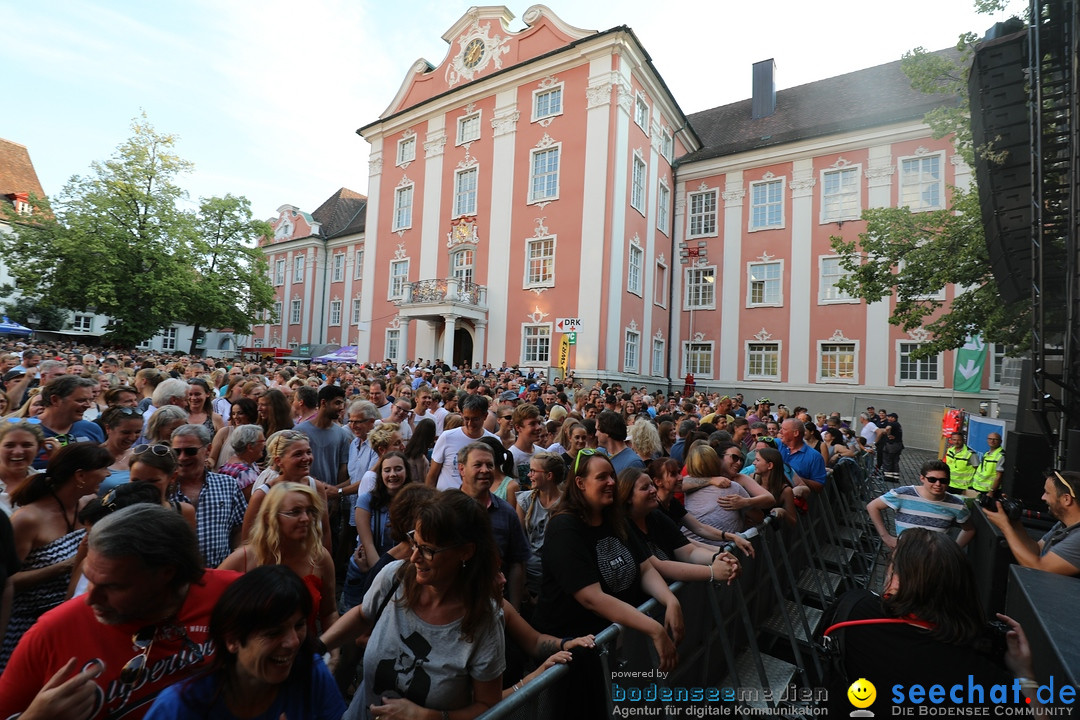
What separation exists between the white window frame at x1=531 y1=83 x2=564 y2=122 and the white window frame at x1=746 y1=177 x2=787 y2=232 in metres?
10.5

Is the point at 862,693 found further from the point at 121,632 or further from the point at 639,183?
the point at 639,183

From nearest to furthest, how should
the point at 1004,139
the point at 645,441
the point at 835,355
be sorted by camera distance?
the point at 645,441 → the point at 1004,139 → the point at 835,355

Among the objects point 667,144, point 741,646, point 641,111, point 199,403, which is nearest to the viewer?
point 741,646

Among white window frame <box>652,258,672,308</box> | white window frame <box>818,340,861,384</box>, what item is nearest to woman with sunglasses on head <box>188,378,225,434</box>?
white window frame <box>652,258,672,308</box>

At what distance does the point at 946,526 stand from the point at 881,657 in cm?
382

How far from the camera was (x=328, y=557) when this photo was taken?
2686 millimetres

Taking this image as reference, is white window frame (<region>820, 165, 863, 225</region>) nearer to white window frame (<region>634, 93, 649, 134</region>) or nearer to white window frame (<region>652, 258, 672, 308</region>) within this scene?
white window frame (<region>652, 258, 672, 308</region>)

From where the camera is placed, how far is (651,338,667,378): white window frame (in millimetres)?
27247

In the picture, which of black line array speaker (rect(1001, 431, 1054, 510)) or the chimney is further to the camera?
the chimney

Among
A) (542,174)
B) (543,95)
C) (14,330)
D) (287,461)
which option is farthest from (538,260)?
(14,330)

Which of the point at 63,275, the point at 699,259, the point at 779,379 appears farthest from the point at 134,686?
the point at 63,275

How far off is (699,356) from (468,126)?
17.0 meters

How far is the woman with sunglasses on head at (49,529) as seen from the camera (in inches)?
89.4

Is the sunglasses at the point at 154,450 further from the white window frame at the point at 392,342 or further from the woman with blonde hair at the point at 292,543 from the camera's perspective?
the white window frame at the point at 392,342
